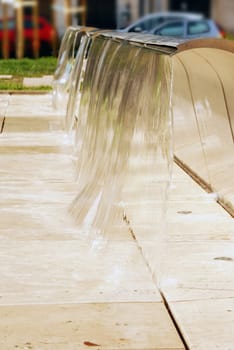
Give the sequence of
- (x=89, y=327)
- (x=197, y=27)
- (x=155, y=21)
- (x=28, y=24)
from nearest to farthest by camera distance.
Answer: (x=89, y=327), (x=197, y=27), (x=155, y=21), (x=28, y=24)

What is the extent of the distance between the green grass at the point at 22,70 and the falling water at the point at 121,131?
10440 millimetres

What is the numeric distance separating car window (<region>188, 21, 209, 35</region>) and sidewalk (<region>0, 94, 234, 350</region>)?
18.3 m

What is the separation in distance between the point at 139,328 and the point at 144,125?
2.25 meters

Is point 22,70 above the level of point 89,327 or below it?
below

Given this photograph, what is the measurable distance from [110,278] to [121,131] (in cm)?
186

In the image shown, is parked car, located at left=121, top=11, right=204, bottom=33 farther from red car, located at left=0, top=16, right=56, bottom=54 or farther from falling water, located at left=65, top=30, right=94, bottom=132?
falling water, located at left=65, top=30, right=94, bottom=132

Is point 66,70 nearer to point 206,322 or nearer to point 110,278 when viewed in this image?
point 110,278

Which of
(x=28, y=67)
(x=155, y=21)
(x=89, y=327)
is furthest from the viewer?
(x=155, y=21)

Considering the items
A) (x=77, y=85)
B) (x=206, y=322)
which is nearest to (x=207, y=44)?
(x=206, y=322)

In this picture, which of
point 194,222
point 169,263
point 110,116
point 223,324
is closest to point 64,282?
point 169,263

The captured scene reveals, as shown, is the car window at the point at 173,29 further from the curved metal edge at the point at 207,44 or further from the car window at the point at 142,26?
the curved metal edge at the point at 207,44

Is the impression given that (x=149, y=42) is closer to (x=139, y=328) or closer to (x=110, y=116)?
(x=110, y=116)

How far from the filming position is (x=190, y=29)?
27.1m

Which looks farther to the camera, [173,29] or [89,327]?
[173,29]
